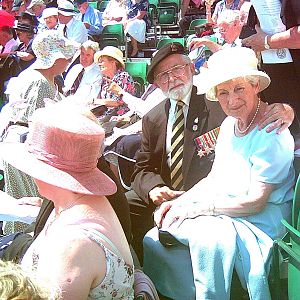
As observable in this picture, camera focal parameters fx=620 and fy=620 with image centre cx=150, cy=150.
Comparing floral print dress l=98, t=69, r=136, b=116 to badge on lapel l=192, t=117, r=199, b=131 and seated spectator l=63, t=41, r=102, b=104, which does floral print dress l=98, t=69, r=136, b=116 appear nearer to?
seated spectator l=63, t=41, r=102, b=104

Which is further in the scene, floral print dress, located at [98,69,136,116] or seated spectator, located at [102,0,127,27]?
seated spectator, located at [102,0,127,27]

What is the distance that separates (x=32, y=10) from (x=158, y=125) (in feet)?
26.1

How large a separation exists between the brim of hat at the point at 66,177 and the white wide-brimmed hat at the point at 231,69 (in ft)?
2.94

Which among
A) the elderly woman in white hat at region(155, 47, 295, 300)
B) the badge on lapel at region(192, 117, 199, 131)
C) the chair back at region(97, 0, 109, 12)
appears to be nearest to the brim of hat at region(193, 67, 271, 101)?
the elderly woman in white hat at region(155, 47, 295, 300)

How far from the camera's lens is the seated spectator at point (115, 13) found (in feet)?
33.4

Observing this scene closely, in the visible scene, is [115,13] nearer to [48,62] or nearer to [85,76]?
[85,76]

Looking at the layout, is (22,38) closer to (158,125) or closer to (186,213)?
(158,125)

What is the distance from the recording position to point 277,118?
271cm

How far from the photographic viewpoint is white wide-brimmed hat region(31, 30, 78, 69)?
14.6 feet

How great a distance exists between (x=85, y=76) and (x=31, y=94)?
2.37 m

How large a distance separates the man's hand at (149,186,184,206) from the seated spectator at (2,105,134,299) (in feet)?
3.41

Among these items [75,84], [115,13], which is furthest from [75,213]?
[115,13]

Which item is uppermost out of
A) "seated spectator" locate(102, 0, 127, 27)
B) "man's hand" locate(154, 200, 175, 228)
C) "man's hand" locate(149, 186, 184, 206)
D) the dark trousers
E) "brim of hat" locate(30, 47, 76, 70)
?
"brim of hat" locate(30, 47, 76, 70)

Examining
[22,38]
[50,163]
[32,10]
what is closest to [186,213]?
[50,163]
